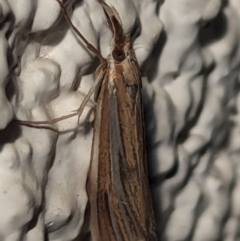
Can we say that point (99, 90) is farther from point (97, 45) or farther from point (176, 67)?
point (176, 67)

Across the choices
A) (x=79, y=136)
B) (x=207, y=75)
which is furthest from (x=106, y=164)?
(x=207, y=75)

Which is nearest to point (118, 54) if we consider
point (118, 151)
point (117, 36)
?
point (117, 36)

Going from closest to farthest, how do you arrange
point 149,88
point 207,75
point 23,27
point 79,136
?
point 23,27 < point 79,136 < point 149,88 < point 207,75

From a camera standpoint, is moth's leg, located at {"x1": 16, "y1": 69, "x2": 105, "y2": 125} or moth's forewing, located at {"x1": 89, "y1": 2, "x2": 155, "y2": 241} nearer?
moth's leg, located at {"x1": 16, "y1": 69, "x2": 105, "y2": 125}

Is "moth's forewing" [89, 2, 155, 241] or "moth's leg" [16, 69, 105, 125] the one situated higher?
"moth's leg" [16, 69, 105, 125]

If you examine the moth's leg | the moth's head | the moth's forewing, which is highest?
the moth's head
